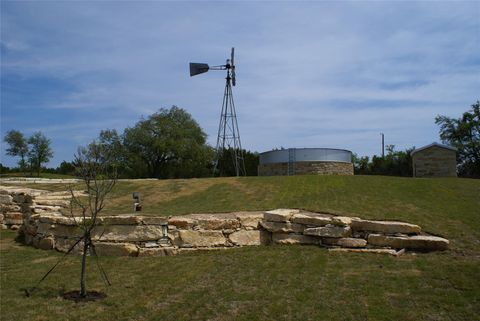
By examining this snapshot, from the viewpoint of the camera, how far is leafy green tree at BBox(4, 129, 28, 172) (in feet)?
145

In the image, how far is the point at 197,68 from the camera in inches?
975

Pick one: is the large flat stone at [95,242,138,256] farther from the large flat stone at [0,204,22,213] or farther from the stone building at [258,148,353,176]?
the stone building at [258,148,353,176]

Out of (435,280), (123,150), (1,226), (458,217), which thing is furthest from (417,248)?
(123,150)

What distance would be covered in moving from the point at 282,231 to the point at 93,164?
16.1ft

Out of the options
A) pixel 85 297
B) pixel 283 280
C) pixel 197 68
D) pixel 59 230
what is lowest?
pixel 85 297

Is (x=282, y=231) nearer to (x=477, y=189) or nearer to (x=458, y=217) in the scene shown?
(x=458, y=217)

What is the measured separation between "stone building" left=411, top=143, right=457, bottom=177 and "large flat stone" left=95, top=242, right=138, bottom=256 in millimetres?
20224

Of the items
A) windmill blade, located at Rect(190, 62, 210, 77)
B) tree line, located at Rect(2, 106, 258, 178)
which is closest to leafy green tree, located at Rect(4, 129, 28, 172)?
tree line, located at Rect(2, 106, 258, 178)

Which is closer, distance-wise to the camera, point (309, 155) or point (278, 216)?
point (278, 216)

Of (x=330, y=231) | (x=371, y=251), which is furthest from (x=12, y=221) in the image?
(x=371, y=251)

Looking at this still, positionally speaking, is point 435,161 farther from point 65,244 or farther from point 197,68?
point 65,244

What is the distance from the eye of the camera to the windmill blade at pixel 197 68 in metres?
24.6

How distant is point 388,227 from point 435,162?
17291 mm

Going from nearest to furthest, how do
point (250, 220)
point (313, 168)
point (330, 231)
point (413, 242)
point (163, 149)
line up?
point (413, 242) < point (330, 231) < point (250, 220) < point (313, 168) < point (163, 149)
